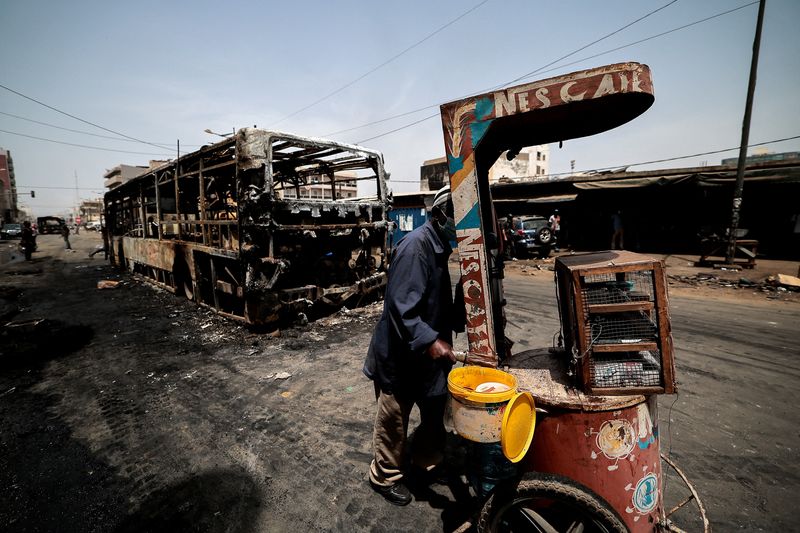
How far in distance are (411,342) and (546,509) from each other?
110 cm

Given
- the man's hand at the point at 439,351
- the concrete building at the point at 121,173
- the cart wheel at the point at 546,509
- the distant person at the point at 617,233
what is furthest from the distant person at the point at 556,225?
the concrete building at the point at 121,173

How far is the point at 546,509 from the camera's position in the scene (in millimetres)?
1761

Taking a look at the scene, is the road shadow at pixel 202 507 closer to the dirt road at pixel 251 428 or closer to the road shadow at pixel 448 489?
the dirt road at pixel 251 428

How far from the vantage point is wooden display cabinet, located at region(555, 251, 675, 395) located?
1531 mm

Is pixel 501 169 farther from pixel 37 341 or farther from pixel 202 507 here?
pixel 202 507

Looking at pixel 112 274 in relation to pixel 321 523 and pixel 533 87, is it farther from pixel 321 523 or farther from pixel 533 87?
pixel 533 87

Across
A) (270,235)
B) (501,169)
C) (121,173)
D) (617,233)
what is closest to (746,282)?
(617,233)

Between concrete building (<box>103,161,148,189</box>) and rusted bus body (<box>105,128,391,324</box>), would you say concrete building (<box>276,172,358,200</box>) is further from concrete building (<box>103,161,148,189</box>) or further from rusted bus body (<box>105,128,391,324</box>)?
concrete building (<box>103,161,148,189</box>)

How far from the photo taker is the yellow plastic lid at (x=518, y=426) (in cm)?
140

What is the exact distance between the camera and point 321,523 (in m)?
2.15

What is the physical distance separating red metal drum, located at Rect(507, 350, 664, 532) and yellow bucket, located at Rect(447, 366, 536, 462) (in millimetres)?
138

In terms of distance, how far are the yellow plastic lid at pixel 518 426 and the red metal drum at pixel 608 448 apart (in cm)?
10

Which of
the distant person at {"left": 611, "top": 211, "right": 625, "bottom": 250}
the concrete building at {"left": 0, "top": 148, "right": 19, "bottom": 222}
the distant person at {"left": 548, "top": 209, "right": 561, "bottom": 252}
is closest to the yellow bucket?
the distant person at {"left": 611, "top": 211, "right": 625, "bottom": 250}

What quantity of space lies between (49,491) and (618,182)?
1711 centimetres
